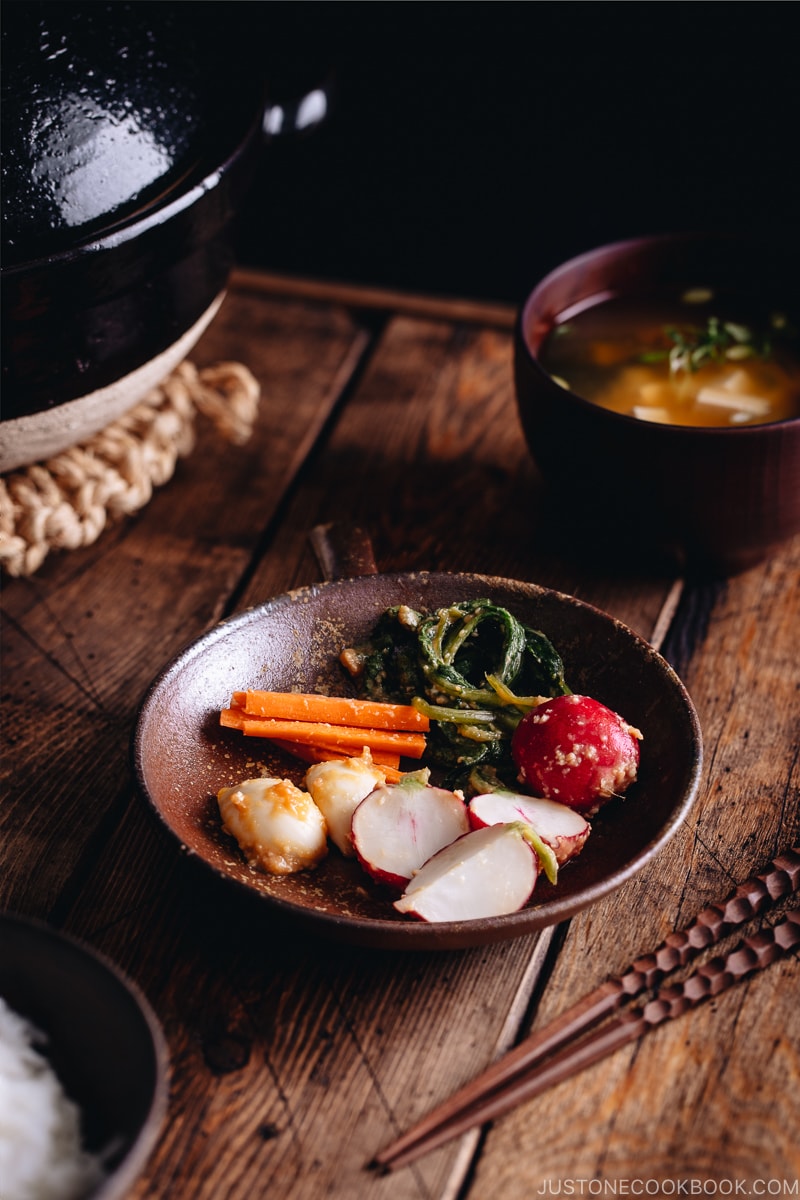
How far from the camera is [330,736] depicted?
Result: 136 cm

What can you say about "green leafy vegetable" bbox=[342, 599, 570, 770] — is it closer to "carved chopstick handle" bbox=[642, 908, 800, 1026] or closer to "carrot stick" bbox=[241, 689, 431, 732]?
"carrot stick" bbox=[241, 689, 431, 732]

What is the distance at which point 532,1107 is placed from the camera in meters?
1.10

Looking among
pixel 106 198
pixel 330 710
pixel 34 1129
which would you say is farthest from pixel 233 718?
pixel 106 198

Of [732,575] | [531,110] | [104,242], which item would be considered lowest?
[732,575]

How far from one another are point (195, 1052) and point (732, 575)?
3.46 ft

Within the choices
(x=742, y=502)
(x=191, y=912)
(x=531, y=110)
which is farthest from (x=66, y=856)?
(x=531, y=110)

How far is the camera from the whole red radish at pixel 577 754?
1.26 metres

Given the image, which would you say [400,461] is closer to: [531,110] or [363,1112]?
[531,110]

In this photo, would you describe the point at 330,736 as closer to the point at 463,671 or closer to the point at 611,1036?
the point at 463,671

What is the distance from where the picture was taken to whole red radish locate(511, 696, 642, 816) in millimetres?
1256

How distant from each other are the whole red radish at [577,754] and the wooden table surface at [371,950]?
0.45 ft

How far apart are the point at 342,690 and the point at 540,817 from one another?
13.6 inches

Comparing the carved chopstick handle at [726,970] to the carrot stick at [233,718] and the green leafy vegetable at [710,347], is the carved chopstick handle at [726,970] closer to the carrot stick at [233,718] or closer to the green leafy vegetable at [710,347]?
the carrot stick at [233,718]

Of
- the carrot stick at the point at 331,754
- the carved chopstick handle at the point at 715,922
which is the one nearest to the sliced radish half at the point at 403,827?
the carrot stick at the point at 331,754
